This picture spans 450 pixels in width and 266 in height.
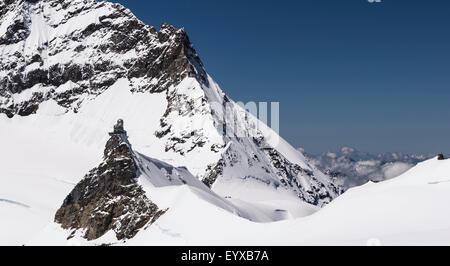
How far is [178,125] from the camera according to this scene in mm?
180000

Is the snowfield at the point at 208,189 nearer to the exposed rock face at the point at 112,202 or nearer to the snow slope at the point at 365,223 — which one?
the snow slope at the point at 365,223

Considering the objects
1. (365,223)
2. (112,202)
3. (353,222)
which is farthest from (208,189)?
(365,223)

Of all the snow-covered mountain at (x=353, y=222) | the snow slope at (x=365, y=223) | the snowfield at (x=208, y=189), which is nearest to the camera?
the snow slope at (x=365, y=223)

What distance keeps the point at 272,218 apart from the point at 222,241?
173 ft

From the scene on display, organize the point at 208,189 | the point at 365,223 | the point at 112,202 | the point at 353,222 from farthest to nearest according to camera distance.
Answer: the point at 208,189
the point at 112,202
the point at 353,222
the point at 365,223

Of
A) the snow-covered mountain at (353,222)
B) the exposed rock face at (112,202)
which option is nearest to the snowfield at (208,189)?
the snow-covered mountain at (353,222)

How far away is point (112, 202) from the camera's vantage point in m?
79.3

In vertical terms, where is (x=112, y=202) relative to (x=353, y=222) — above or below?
above

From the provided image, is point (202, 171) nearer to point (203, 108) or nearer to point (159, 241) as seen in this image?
point (203, 108)

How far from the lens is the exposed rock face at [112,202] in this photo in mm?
74000

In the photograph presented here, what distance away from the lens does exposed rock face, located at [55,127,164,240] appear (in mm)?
74000

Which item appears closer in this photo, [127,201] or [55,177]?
[127,201]

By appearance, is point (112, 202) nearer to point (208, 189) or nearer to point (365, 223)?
point (208, 189)
